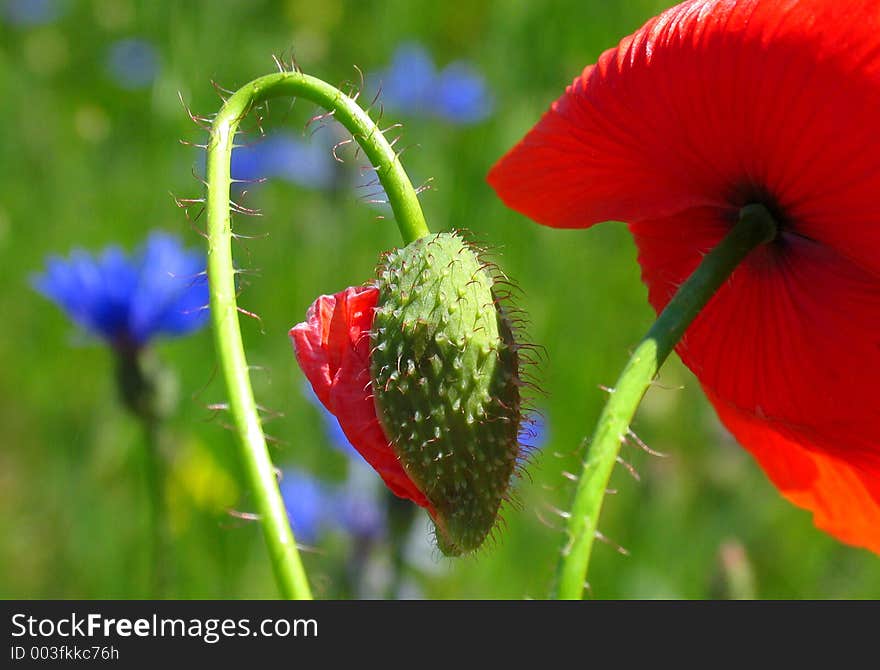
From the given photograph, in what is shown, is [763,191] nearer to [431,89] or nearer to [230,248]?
[230,248]

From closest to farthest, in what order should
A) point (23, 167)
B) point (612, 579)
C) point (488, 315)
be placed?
point (488, 315) < point (612, 579) < point (23, 167)

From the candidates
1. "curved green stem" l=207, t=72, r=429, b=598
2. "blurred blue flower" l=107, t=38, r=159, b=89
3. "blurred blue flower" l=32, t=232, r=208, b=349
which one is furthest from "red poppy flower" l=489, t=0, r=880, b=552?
"blurred blue flower" l=107, t=38, r=159, b=89

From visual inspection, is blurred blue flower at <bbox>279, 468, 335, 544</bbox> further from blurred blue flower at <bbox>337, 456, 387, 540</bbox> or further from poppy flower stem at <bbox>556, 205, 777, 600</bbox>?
poppy flower stem at <bbox>556, 205, 777, 600</bbox>

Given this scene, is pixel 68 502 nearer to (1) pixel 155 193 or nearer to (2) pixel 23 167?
(1) pixel 155 193

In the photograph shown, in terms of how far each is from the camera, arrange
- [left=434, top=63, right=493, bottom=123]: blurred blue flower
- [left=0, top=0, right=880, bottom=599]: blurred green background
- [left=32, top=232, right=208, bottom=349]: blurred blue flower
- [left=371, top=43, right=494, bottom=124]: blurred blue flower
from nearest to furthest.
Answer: [left=32, top=232, right=208, bottom=349]: blurred blue flower, [left=0, top=0, right=880, bottom=599]: blurred green background, [left=371, top=43, right=494, bottom=124]: blurred blue flower, [left=434, top=63, right=493, bottom=123]: blurred blue flower

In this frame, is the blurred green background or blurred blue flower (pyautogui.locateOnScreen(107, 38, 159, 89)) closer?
the blurred green background

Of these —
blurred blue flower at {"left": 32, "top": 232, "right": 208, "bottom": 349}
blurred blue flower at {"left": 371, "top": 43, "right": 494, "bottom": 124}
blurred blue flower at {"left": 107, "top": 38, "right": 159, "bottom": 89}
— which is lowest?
blurred blue flower at {"left": 32, "top": 232, "right": 208, "bottom": 349}

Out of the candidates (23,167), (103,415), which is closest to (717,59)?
(103,415)

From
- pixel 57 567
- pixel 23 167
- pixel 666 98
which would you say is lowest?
pixel 666 98
